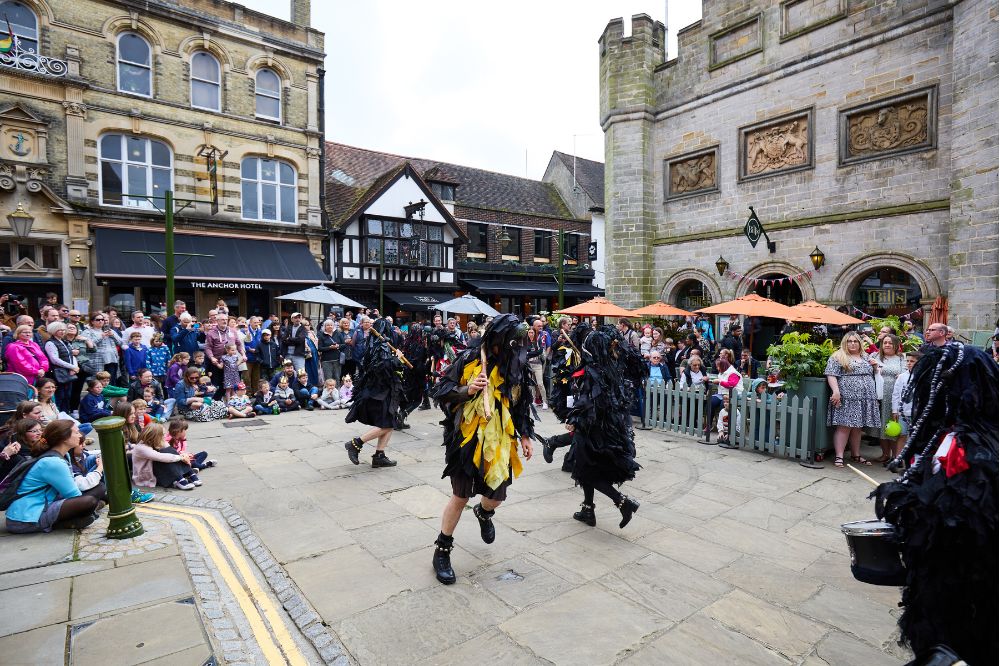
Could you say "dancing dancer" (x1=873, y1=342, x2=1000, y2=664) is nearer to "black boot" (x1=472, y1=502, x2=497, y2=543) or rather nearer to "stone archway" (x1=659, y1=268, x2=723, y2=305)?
"black boot" (x1=472, y1=502, x2=497, y2=543)

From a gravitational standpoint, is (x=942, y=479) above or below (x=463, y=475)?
above

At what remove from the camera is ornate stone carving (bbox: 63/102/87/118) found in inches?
646

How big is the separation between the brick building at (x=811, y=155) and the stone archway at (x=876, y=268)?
3 cm

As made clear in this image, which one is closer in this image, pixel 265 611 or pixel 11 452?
pixel 265 611

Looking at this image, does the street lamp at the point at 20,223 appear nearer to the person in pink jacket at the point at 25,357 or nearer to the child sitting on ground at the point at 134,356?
the child sitting on ground at the point at 134,356

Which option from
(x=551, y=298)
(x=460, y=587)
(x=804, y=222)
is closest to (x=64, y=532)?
(x=460, y=587)

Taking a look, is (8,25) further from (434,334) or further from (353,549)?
(353,549)

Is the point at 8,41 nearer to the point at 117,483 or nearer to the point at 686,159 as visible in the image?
the point at 117,483

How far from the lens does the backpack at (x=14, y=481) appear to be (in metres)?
4.64

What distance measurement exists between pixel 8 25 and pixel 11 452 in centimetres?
1733

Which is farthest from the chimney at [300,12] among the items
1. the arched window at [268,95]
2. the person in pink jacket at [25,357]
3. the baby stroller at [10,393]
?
the baby stroller at [10,393]

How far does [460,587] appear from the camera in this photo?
383 centimetres

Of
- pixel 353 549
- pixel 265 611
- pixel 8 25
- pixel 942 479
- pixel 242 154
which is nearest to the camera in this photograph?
pixel 942 479

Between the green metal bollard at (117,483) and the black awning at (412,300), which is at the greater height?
the black awning at (412,300)
